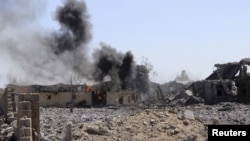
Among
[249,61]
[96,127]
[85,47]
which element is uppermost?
[85,47]

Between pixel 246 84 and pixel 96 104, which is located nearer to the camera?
pixel 246 84

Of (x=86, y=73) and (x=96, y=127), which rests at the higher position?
(x=86, y=73)

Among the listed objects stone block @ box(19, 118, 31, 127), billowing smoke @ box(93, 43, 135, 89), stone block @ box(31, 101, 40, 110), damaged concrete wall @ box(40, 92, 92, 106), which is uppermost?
billowing smoke @ box(93, 43, 135, 89)

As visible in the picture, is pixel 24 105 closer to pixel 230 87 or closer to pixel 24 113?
pixel 24 113

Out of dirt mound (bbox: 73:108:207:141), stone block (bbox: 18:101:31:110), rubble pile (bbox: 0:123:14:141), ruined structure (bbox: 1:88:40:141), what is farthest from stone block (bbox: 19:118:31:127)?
dirt mound (bbox: 73:108:207:141)

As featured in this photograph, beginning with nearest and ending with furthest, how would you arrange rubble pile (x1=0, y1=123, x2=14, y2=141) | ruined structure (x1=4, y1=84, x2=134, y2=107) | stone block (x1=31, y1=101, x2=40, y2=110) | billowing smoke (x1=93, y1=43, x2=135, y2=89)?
stone block (x1=31, y1=101, x2=40, y2=110)
rubble pile (x1=0, y1=123, x2=14, y2=141)
ruined structure (x1=4, y1=84, x2=134, y2=107)
billowing smoke (x1=93, y1=43, x2=135, y2=89)

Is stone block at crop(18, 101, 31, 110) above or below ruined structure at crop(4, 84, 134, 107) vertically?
below

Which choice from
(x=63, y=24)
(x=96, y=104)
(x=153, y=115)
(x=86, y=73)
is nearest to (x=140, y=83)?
(x=86, y=73)

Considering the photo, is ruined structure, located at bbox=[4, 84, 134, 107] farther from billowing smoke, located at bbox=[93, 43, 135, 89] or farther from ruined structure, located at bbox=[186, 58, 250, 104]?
billowing smoke, located at bbox=[93, 43, 135, 89]

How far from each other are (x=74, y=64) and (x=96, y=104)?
18008mm

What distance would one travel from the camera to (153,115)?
19.6 m

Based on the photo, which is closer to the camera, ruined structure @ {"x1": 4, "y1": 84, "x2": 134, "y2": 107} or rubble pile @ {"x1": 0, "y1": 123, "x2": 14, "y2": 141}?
rubble pile @ {"x1": 0, "y1": 123, "x2": 14, "y2": 141}

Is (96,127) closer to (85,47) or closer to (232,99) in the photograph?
(232,99)

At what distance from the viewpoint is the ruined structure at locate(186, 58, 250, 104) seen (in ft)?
148
